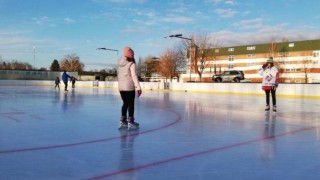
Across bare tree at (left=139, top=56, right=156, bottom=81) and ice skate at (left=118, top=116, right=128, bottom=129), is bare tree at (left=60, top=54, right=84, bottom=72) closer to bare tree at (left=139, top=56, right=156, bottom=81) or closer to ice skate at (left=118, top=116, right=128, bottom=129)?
bare tree at (left=139, top=56, right=156, bottom=81)

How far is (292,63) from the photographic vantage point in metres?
83.1

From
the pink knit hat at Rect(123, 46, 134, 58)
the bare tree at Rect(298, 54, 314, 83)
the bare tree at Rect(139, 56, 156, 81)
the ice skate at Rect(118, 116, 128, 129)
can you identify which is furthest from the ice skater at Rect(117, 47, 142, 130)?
the bare tree at Rect(139, 56, 156, 81)

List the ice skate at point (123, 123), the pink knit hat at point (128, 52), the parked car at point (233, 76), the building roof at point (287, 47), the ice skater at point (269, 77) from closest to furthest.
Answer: the pink knit hat at point (128, 52), the ice skate at point (123, 123), the ice skater at point (269, 77), the parked car at point (233, 76), the building roof at point (287, 47)

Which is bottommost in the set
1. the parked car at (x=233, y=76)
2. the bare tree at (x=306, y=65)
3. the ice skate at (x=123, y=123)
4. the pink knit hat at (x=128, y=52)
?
the ice skate at (x=123, y=123)

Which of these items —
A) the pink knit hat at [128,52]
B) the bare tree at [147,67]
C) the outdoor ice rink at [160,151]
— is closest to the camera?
the outdoor ice rink at [160,151]

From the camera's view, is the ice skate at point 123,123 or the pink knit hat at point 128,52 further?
the ice skate at point 123,123

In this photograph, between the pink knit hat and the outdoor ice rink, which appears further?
the pink knit hat

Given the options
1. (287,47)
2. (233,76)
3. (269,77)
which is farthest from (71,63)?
(269,77)

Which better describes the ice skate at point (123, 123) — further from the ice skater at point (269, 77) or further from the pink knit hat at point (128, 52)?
the ice skater at point (269, 77)

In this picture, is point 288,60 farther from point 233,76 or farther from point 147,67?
point 233,76

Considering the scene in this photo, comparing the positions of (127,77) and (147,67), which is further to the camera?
(147,67)

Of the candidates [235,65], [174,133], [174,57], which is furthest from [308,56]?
[174,133]

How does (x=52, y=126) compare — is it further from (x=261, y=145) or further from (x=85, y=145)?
(x=261, y=145)

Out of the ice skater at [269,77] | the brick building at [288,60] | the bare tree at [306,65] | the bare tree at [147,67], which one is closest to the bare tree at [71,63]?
the bare tree at [147,67]
